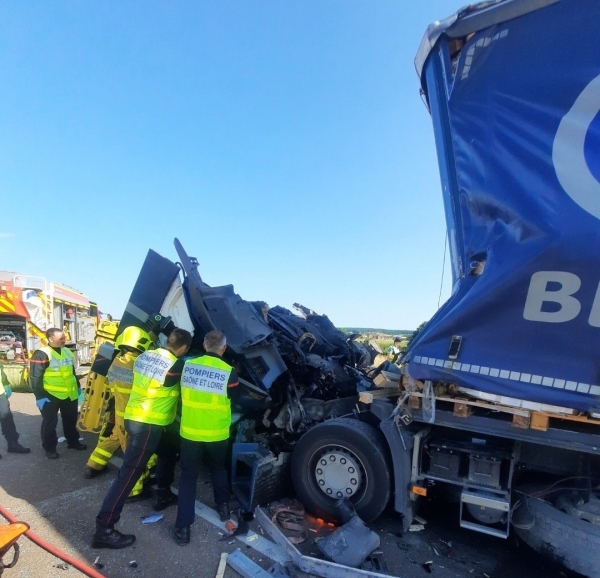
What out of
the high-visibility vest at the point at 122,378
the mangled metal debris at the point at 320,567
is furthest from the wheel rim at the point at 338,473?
the high-visibility vest at the point at 122,378

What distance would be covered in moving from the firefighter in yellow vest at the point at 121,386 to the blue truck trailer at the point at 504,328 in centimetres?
134

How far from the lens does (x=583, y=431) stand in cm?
245

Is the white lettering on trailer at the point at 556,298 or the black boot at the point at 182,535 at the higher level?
the white lettering on trailer at the point at 556,298

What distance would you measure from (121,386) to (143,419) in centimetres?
102

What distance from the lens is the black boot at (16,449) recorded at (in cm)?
490

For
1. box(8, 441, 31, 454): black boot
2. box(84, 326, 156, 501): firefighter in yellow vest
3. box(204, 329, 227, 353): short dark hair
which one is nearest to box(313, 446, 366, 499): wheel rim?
box(204, 329, 227, 353): short dark hair

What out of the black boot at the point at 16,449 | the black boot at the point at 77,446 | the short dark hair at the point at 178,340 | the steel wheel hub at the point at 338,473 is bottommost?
the black boot at the point at 16,449

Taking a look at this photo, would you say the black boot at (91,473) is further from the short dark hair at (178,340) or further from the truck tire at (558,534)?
the truck tire at (558,534)

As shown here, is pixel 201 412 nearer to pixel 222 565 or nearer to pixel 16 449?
pixel 222 565

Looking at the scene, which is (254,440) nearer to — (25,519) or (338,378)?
A: (338,378)

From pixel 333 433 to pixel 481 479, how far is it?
1196mm

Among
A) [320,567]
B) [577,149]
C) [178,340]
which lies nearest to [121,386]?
[178,340]

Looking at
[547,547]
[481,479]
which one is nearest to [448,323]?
[481,479]

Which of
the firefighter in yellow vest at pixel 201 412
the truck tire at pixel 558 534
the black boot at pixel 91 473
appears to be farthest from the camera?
the black boot at pixel 91 473
